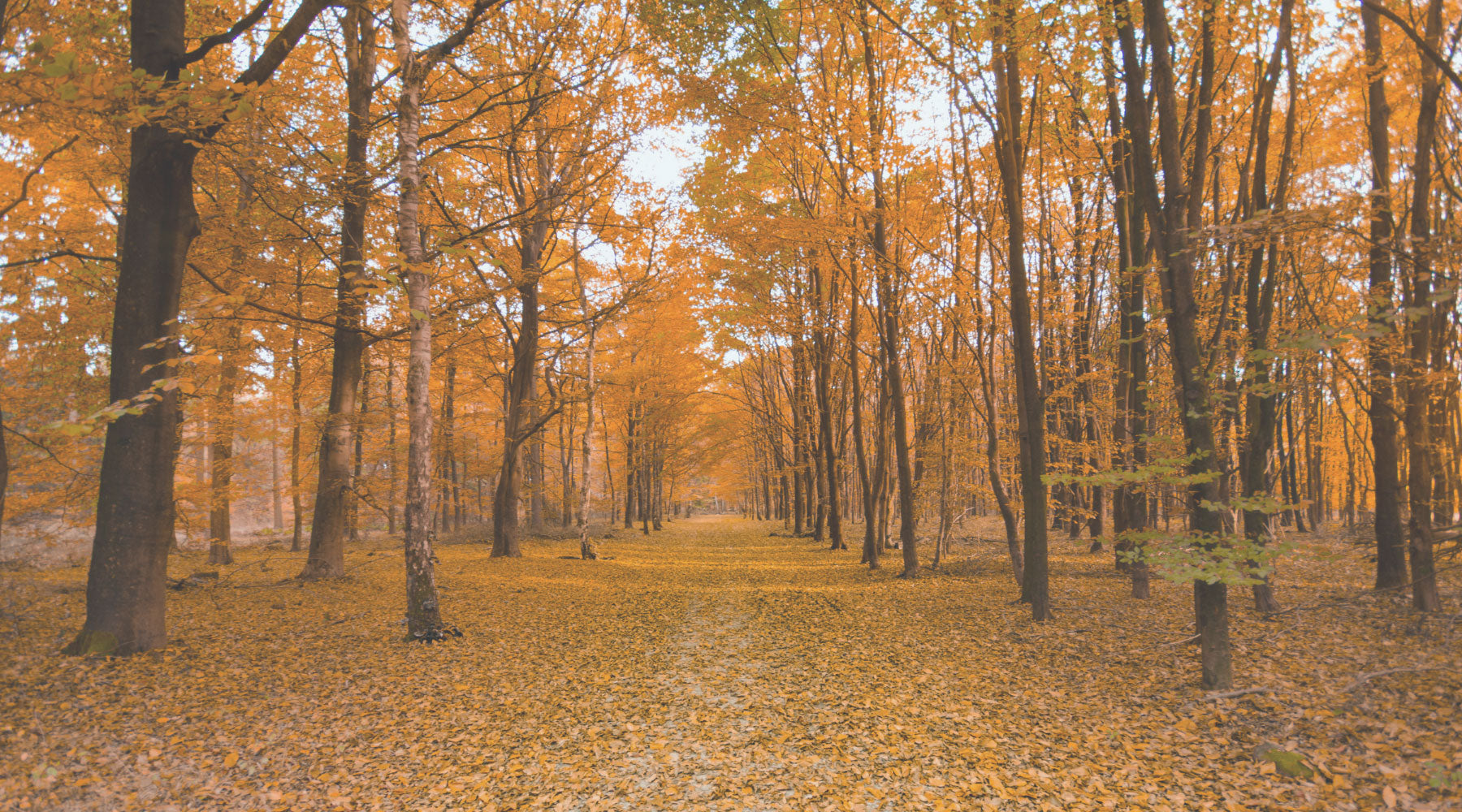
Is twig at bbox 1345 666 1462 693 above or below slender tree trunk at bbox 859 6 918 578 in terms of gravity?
below

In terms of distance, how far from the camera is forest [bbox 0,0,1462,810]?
12.6 feet

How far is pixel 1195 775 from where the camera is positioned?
142 inches

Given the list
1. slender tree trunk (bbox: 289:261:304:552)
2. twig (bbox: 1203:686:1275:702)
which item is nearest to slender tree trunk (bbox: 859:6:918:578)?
twig (bbox: 1203:686:1275:702)

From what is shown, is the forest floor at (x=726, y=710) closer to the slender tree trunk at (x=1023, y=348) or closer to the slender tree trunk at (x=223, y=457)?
the slender tree trunk at (x=1023, y=348)

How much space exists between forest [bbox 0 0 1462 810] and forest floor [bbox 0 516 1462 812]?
5 centimetres

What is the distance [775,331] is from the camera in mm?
15617

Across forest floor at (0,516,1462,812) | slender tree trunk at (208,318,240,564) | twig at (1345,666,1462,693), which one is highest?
slender tree trunk at (208,318,240,564)

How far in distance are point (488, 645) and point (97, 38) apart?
752 cm

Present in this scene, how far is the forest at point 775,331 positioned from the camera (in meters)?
3.85

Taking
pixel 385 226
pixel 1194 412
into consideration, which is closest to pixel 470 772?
pixel 1194 412

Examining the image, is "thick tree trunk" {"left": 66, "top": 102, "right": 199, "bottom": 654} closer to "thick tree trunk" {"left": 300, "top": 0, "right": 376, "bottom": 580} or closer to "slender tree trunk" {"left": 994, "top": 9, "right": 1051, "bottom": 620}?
"thick tree trunk" {"left": 300, "top": 0, "right": 376, "bottom": 580}

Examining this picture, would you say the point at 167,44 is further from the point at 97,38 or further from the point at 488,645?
the point at 488,645

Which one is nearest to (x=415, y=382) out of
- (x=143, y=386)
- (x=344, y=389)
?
(x=143, y=386)

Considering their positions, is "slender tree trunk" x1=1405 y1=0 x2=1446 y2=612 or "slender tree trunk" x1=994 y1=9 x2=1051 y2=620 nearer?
"slender tree trunk" x1=1405 y1=0 x2=1446 y2=612
